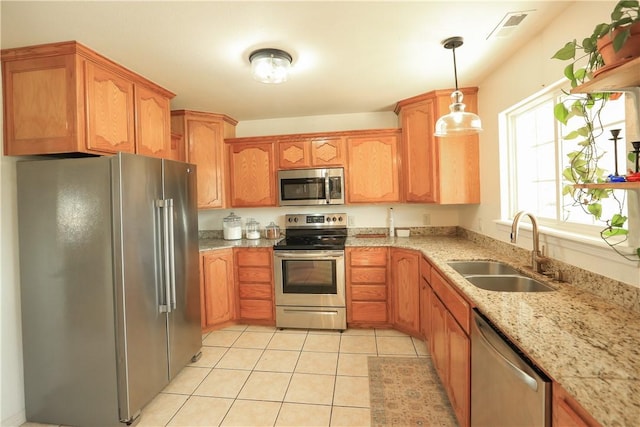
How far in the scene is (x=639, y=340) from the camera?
958mm

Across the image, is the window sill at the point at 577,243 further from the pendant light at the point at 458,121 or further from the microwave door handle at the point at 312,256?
the microwave door handle at the point at 312,256

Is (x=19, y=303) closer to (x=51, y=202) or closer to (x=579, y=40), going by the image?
(x=51, y=202)

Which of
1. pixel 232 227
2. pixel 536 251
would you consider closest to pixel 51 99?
pixel 232 227

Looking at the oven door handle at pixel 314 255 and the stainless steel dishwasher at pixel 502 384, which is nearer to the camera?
the stainless steel dishwasher at pixel 502 384

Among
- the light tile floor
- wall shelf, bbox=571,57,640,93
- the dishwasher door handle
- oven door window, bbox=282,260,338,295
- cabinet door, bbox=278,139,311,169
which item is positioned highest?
cabinet door, bbox=278,139,311,169

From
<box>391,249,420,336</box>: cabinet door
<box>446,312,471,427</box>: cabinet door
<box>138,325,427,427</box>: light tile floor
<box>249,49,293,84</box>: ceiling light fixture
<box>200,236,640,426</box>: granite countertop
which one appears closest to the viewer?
<box>200,236,640,426</box>: granite countertop

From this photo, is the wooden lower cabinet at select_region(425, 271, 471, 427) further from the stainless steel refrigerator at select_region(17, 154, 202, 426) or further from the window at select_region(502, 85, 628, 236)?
the stainless steel refrigerator at select_region(17, 154, 202, 426)

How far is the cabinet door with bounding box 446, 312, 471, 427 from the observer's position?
145 centimetres

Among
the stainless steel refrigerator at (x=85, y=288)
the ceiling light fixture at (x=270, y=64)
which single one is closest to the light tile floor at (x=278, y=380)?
the stainless steel refrigerator at (x=85, y=288)

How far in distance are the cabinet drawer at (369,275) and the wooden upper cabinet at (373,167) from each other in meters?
0.77

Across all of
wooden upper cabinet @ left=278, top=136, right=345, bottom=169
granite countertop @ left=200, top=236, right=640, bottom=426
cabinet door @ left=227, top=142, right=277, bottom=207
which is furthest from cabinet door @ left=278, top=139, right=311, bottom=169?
granite countertop @ left=200, top=236, right=640, bottom=426

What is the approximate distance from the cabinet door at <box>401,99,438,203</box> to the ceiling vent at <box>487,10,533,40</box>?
0.97 meters

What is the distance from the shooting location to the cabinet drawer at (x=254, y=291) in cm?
305

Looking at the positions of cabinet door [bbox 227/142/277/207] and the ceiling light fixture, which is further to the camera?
cabinet door [bbox 227/142/277/207]
